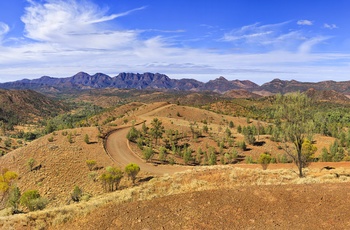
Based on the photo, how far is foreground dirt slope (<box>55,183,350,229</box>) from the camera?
1442 cm

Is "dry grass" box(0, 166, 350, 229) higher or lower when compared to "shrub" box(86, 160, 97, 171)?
higher

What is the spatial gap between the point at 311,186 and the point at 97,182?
89.9 ft

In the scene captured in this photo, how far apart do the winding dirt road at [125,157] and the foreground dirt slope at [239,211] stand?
2425cm

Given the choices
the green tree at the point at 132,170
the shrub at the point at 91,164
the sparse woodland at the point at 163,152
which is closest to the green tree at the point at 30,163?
the sparse woodland at the point at 163,152

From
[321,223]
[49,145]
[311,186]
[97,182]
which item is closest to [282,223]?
[321,223]

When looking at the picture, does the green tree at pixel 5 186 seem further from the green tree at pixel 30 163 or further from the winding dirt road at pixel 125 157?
the winding dirt road at pixel 125 157

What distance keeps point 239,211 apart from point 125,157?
116 feet

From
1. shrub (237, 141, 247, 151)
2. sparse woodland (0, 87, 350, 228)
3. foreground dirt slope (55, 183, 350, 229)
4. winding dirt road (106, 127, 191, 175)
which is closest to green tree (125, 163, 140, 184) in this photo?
sparse woodland (0, 87, 350, 228)

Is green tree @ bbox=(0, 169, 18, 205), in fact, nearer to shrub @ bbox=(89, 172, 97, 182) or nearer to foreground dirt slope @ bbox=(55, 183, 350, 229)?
shrub @ bbox=(89, 172, 97, 182)

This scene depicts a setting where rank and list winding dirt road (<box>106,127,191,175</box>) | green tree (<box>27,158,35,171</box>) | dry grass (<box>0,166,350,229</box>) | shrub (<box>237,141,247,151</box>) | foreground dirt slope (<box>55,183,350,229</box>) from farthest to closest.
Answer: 1. shrub (<box>237,141,247,151</box>)
2. winding dirt road (<box>106,127,191,175</box>)
3. green tree (<box>27,158,35,171</box>)
4. dry grass (<box>0,166,350,229</box>)
5. foreground dirt slope (<box>55,183,350,229</box>)

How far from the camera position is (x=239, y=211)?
15727 millimetres

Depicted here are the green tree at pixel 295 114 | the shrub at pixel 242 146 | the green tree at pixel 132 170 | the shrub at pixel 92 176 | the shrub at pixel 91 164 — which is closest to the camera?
the green tree at pixel 295 114

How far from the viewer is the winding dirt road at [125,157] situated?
42875 mm

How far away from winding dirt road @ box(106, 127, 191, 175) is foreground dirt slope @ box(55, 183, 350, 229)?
955 inches
